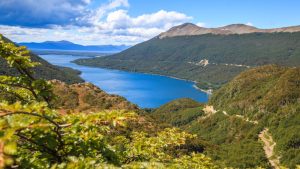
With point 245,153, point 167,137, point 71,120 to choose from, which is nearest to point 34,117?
point 71,120

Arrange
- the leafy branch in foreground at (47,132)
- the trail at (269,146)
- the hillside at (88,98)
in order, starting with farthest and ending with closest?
1. the trail at (269,146)
2. the hillside at (88,98)
3. the leafy branch in foreground at (47,132)

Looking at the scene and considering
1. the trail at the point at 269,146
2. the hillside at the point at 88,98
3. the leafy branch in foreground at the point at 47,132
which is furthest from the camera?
the trail at the point at 269,146

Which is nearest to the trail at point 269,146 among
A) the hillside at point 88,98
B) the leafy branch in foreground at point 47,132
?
the hillside at point 88,98

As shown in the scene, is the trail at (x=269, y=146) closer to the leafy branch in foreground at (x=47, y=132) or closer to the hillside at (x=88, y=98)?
the hillside at (x=88, y=98)

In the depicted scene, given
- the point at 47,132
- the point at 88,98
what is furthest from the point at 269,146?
the point at 47,132

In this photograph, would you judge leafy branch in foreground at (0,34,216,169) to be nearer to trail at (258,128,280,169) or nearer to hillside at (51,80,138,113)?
hillside at (51,80,138,113)

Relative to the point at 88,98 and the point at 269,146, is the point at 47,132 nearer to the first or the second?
the point at 88,98

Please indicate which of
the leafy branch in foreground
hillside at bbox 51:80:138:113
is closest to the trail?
hillside at bbox 51:80:138:113

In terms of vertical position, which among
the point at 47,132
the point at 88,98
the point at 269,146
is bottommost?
the point at 269,146

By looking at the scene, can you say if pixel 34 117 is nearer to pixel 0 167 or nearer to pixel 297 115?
pixel 0 167
